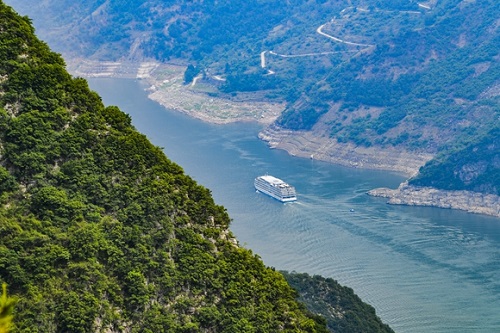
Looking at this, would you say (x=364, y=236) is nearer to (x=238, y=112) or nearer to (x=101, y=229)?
(x=101, y=229)

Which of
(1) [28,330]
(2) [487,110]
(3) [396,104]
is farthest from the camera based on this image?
(3) [396,104]

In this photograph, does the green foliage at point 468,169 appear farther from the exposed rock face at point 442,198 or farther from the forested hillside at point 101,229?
the forested hillside at point 101,229

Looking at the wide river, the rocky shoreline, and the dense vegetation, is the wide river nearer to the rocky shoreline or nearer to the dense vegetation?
the rocky shoreline

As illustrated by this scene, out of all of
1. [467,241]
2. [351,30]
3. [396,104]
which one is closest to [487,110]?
[396,104]

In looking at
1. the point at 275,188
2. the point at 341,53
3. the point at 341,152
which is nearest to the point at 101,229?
the point at 275,188

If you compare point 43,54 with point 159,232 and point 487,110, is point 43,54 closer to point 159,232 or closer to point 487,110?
point 159,232

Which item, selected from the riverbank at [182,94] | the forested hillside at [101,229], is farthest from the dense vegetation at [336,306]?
the riverbank at [182,94]
